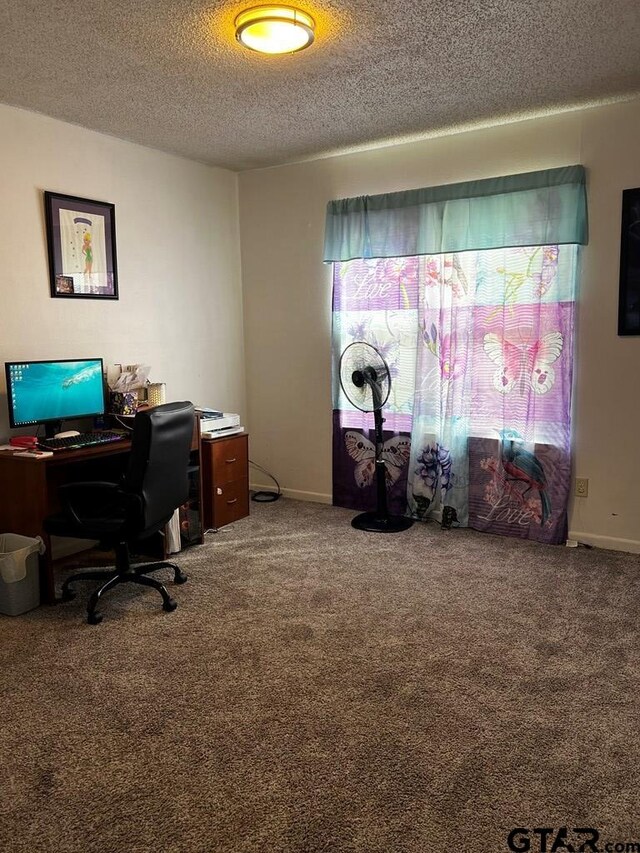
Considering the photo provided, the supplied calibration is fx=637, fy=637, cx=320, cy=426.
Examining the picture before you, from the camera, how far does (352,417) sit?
14.8ft

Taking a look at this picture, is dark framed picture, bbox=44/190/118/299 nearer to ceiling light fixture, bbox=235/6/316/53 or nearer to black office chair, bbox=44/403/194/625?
black office chair, bbox=44/403/194/625

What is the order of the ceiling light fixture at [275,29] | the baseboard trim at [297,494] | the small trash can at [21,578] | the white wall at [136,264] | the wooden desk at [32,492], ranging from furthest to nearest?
the baseboard trim at [297,494], the white wall at [136,264], the wooden desk at [32,492], the small trash can at [21,578], the ceiling light fixture at [275,29]

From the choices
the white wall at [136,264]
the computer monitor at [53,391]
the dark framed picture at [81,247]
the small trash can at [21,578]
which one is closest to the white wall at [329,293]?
the white wall at [136,264]

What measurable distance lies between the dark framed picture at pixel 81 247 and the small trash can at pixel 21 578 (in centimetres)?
146

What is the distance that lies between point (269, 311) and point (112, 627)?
9.10 ft

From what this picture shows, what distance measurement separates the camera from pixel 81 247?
371 cm

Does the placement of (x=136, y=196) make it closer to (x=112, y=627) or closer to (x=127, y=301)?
(x=127, y=301)

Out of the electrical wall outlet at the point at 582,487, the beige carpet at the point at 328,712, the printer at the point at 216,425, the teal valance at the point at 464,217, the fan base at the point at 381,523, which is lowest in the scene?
the beige carpet at the point at 328,712

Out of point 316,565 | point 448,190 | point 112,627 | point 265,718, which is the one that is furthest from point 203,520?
point 448,190

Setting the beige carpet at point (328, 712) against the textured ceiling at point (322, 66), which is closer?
the beige carpet at point (328, 712)

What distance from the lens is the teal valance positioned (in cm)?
358

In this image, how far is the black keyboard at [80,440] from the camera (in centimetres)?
314

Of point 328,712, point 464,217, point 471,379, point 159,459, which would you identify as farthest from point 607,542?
point 159,459

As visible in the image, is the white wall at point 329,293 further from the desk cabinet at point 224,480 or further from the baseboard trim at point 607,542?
the desk cabinet at point 224,480
